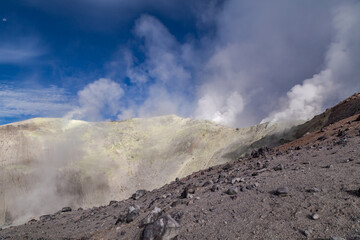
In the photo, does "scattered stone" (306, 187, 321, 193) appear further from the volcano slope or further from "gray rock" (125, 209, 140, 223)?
the volcano slope

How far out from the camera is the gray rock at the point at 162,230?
6102 mm

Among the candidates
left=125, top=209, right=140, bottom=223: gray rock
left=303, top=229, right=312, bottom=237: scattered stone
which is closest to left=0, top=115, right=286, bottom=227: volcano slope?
left=125, top=209, right=140, bottom=223: gray rock

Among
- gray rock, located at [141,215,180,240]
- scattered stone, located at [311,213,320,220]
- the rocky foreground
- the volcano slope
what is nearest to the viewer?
the rocky foreground

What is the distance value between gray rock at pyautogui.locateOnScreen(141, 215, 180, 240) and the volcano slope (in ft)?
191

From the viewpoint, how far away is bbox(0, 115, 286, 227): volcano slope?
2486 inches

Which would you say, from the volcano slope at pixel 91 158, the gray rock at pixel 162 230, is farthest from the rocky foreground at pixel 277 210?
the volcano slope at pixel 91 158

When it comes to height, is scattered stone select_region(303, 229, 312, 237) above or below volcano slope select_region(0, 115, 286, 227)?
below

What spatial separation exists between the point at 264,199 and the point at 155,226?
12.6ft

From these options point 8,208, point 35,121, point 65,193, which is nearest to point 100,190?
point 65,193

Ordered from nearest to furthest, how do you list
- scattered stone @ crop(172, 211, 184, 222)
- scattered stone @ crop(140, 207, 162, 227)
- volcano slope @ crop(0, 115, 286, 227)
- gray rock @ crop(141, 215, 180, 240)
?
gray rock @ crop(141, 215, 180, 240), scattered stone @ crop(172, 211, 184, 222), scattered stone @ crop(140, 207, 162, 227), volcano slope @ crop(0, 115, 286, 227)

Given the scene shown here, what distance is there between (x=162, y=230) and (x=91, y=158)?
80.4 m

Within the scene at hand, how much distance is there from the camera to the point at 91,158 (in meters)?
77.9

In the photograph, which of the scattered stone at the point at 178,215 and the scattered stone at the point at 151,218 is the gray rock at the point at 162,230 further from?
the scattered stone at the point at 151,218

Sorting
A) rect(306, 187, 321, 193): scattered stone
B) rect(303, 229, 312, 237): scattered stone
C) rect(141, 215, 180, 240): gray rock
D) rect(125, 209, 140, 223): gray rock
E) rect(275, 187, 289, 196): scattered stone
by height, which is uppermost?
rect(125, 209, 140, 223): gray rock
